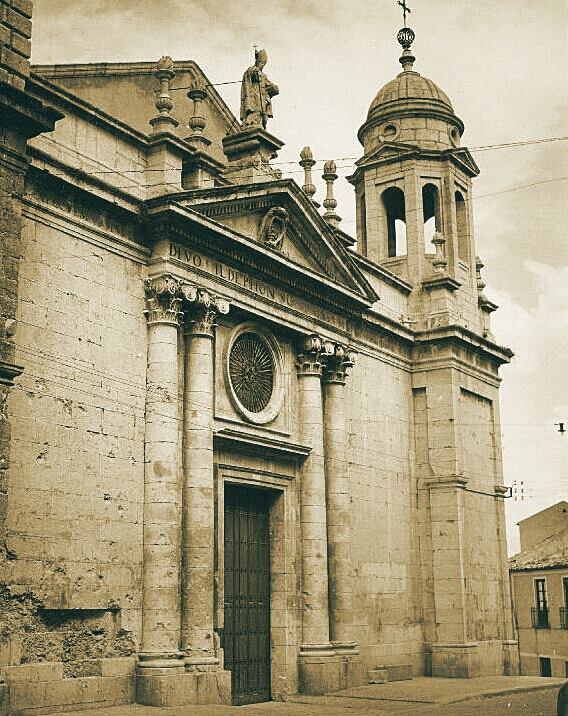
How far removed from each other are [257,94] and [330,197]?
3746mm

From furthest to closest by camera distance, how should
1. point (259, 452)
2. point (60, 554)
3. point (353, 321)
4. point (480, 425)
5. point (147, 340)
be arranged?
point (480, 425) < point (353, 321) < point (259, 452) < point (147, 340) < point (60, 554)

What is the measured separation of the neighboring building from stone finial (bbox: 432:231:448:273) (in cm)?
1908

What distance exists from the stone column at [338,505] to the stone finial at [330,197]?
3.41 m

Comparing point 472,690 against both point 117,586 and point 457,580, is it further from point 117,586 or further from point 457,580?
point 117,586

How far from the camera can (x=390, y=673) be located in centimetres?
2180

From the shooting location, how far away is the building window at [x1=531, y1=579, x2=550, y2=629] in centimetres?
4138

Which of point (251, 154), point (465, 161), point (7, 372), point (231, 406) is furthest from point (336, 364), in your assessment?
point (7, 372)

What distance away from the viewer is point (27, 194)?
1505 centimetres

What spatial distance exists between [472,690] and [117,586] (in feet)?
27.3

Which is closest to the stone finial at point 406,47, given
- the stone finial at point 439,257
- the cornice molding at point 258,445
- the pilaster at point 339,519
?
the stone finial at point 439,257

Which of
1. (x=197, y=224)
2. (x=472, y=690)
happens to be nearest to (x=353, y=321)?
(x=197, y=224)

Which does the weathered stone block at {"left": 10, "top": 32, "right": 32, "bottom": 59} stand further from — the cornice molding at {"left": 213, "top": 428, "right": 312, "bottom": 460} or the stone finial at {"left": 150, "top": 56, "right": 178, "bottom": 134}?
the cornice molding at {"left": 213, "top": 428, "right": 312, "bottom": 460}

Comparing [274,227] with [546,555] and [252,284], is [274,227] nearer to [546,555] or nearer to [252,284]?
[252,284]

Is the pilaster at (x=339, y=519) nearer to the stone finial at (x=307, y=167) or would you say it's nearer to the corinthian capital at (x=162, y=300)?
the stone finial at (x=307, y=167)
